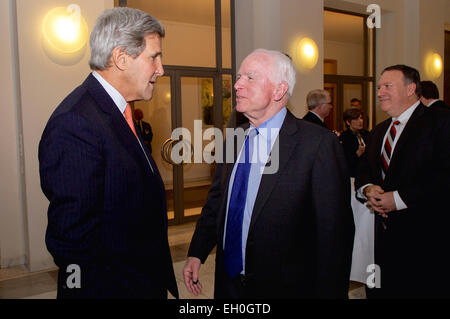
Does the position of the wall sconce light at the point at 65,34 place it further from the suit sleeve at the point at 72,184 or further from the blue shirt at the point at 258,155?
the suit sleeve at the point at 72,184

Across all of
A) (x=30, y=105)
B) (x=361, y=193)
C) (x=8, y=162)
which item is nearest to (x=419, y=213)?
(x=361, y=193)

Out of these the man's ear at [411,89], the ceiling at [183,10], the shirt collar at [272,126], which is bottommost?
the shirt collar at [272,126]

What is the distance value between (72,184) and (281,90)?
3.03 feet

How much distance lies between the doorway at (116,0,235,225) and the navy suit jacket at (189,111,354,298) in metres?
3.94

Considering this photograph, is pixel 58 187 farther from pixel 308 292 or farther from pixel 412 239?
pixel 412 239

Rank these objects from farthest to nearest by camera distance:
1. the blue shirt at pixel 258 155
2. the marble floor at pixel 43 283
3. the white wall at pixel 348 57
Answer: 1. the white wall at pixel 348 57
2. the marble floor at pixel 43 283
3. the blue shirt at pixel 258 155

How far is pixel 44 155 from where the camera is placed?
110 cm

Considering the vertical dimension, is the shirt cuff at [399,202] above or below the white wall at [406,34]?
below

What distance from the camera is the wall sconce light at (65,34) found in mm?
3658

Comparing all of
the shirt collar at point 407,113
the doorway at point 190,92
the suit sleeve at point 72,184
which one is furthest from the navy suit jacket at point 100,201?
the doorway at point 190,92

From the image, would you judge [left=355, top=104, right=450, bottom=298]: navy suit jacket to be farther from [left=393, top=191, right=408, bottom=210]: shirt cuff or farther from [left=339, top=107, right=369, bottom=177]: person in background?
[left=339, top=107, right=369, bottom=177]: person in background

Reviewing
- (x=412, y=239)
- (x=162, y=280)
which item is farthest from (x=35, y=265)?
(x=412, y=239)

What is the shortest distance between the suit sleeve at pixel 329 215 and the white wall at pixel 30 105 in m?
3.12

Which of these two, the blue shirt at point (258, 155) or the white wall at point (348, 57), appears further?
the white wall at point (348, 57)
